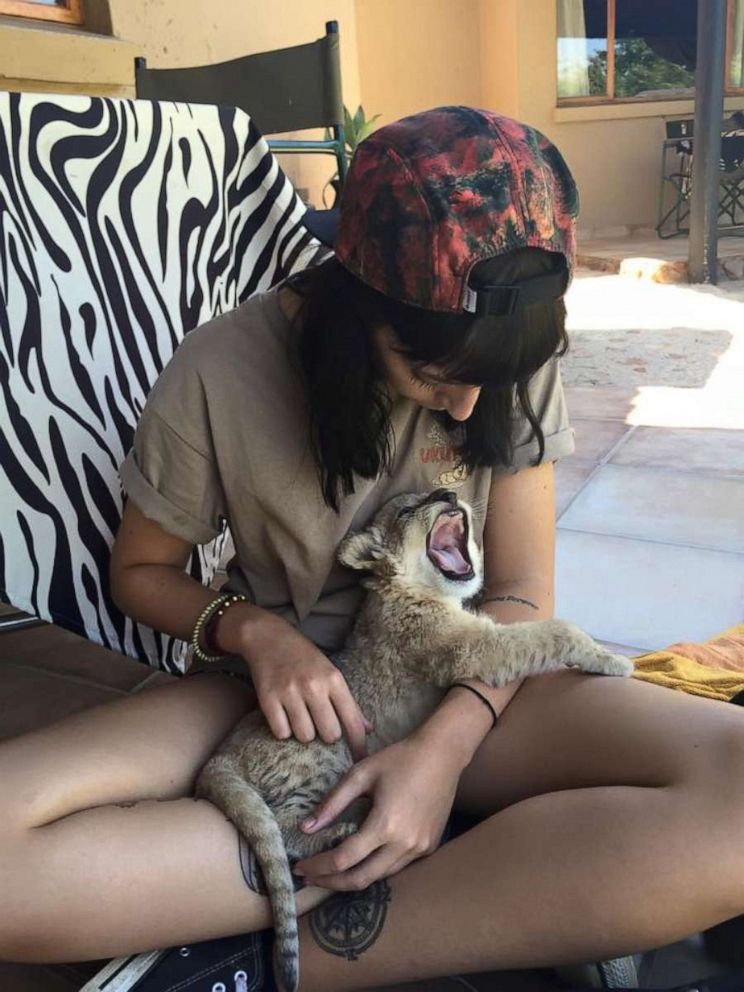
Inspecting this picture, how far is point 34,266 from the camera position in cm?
183

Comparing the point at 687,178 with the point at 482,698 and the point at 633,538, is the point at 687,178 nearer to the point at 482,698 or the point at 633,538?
the point at 633,538

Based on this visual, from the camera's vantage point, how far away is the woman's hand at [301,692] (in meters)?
1.18

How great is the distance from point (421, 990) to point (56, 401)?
3.94ft

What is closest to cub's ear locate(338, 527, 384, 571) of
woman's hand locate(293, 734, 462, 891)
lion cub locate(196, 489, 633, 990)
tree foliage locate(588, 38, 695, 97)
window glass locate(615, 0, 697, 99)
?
lion cub locate(196, 489, 633, 990)

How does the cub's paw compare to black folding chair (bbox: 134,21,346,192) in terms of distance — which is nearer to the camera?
the cub's paw

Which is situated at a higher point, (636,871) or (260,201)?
(260,201)

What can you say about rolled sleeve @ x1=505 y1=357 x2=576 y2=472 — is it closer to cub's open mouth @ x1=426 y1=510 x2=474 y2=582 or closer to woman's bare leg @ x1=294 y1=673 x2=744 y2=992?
cub's open mouth @ x1=426 y1=510 x2=474 y2=582

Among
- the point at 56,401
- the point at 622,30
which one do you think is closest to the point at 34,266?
the point at 56,401

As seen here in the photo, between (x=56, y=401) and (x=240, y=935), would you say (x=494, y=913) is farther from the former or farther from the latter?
(x=56, y=401)

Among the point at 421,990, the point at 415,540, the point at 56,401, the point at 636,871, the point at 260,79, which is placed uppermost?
the point at 260,79

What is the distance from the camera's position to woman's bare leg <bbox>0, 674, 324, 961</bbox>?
1.04 m

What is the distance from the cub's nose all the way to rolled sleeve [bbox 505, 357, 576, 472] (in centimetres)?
13

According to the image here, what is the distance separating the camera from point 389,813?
1.10 meters

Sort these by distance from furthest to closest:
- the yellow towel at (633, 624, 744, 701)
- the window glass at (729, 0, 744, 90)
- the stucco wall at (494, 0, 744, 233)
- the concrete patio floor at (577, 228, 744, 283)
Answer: the window glass at (729, 0, 744, 90)
the stucco wall at (494, 0, 744, 233)
the concrete patio floor at (577, 228, 744, 283)
the yellow towel at (633, 624, 744, 701)
